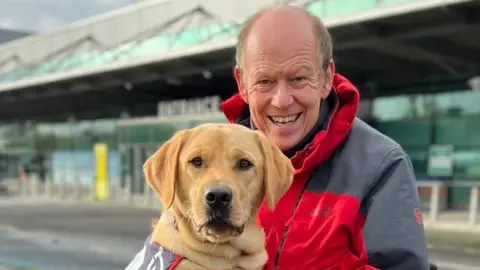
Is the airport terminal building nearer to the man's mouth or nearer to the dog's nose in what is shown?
the man's mouth

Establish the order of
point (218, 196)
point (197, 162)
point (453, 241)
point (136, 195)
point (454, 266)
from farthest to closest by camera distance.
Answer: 1. point (136, 195)
2. point (453, 241)
3. point (454, 266)
4. point (197, 162)
5. point (218, 196)

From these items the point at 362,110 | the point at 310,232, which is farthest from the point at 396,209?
the point at 362,110

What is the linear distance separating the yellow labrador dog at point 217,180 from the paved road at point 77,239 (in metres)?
8.44

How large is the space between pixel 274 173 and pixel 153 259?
1.91ft

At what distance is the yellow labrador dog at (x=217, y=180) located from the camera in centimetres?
226

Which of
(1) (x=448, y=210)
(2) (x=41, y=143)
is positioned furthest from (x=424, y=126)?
(2) (x=41, y=143)

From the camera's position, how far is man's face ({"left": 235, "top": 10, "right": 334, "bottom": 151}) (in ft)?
7.95

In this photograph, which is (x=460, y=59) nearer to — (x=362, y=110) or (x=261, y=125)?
(x=362, y=110)

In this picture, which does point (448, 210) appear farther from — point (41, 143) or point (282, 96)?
point (41, 143)

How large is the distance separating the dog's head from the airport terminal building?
11.2 meters

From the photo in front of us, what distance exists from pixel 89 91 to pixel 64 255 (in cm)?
1765

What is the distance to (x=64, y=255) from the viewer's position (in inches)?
468

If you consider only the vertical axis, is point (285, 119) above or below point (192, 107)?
above

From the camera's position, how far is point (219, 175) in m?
2.24
